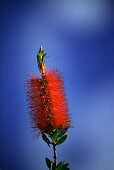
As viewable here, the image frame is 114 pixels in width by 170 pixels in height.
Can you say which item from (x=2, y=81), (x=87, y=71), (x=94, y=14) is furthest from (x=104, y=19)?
(x=2, y=81)

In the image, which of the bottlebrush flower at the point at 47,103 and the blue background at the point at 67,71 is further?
the blue background at the point at 67,71

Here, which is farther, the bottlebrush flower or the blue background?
the blue background

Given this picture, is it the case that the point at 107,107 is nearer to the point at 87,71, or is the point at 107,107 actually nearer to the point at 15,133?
the point at 87,71

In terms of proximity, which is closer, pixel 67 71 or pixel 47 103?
pixel 47 103

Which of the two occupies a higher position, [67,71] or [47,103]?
[67,71]
